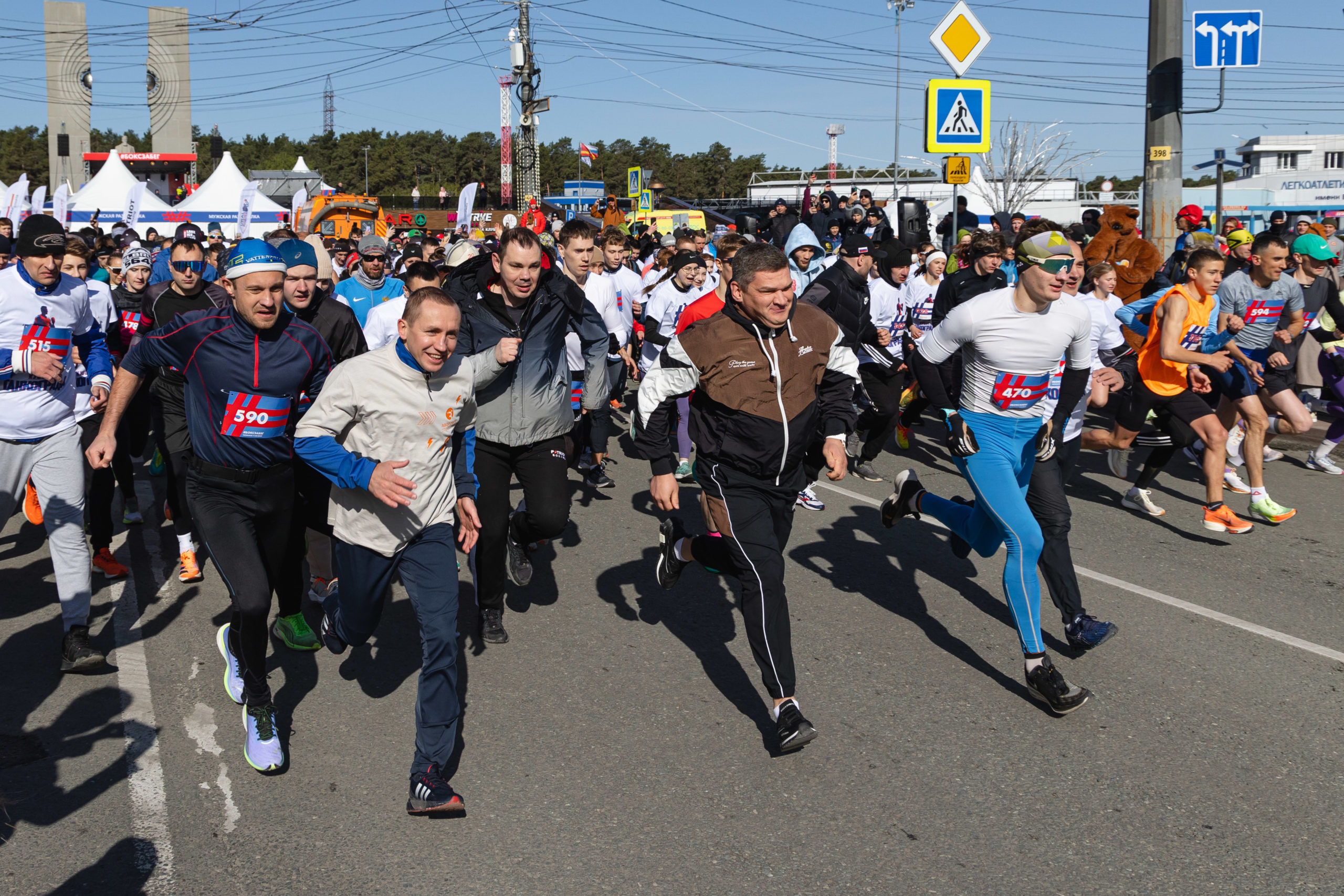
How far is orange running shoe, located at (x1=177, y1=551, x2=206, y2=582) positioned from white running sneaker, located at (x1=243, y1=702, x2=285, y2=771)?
2754 mm

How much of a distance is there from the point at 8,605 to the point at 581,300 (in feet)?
12.6

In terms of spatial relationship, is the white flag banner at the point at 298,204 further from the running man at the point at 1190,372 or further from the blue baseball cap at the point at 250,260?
the blue baseball cap at the point at 250,260

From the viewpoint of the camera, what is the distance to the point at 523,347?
577 cm

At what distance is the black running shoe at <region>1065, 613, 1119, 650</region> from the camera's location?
17.7ft

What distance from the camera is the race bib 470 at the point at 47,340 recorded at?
5.55 metres

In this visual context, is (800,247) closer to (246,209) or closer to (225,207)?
(246,209)

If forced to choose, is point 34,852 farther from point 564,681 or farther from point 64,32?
point 64,32

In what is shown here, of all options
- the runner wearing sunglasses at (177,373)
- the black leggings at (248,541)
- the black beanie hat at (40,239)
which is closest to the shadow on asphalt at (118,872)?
the black leggings at (248,541)

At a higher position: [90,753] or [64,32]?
[64,32]

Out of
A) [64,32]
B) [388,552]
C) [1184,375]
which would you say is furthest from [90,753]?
[64,32]

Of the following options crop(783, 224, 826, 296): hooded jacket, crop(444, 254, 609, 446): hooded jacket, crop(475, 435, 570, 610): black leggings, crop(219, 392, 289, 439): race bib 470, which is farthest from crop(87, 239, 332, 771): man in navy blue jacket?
crop(783, 224, 826, 296): hooded jacket

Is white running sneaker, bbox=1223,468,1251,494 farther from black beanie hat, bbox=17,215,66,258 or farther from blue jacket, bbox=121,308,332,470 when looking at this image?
black beanie hat, bbox=17,215,66,258

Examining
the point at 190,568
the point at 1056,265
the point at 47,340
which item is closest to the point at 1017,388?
the point at 1056,265

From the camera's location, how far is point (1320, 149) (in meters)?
84.4
